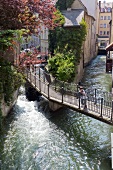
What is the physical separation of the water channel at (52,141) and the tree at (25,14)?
623 centimetres

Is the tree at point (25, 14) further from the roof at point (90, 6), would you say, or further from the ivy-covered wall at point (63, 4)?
the roof at point (90, 6)

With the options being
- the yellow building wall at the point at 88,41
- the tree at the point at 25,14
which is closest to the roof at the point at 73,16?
the yellow building wall at the point at 88,41

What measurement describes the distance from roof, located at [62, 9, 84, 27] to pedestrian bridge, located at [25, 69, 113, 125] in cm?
1086

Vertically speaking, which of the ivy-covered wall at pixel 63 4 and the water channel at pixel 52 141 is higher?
the ivy-covered wall at pixel 63 4

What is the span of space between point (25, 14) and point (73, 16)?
71.0 feet

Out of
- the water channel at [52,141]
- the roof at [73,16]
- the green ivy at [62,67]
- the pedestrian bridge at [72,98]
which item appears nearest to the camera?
the water channel at [52,141]

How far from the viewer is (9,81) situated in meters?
16.0

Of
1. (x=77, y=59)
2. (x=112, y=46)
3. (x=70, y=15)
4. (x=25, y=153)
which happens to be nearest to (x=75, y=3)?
(x=70, y=15)

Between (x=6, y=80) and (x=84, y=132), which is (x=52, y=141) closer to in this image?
(x=84, y=132)

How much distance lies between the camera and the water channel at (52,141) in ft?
39.7

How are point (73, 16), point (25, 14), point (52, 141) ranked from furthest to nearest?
point (73, 16), point (52, 141), point (25, 14)

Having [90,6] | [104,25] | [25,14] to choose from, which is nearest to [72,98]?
[25,14]

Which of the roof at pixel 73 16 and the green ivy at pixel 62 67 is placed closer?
the green ivy at pixel 62 67

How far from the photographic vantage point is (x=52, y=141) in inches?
562
